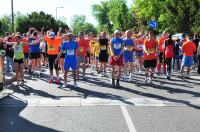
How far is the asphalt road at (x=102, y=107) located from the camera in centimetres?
793

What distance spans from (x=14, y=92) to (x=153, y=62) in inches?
196

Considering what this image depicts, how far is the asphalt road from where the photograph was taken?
7926mm

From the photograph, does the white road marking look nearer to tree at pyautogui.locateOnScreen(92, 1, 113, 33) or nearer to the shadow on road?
the shadow on road

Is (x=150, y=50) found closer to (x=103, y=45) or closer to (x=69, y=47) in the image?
(x=69, y=47)

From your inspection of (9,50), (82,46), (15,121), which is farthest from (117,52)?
A: (9,50)

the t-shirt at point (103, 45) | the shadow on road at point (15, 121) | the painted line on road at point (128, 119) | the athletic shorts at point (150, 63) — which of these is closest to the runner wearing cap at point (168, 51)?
the athletic shorts at point (150, 63)

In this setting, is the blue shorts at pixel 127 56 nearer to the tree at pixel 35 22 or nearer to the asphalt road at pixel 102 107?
the asphalt road at pixel 102 107

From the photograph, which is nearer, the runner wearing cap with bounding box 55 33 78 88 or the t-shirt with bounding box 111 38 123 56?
the runner wearing cap with bounding box 55 33 78 88

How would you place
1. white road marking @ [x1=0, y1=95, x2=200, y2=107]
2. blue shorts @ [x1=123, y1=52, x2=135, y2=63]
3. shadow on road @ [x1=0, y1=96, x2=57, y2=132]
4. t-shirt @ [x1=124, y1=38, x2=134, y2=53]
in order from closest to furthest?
shadow on road @ [x1=0, y1=96, x2=57, y2=132] < white road marking @ [x1=0, y1=95, x2=200, y2=107] < t-shirt @ [x1=124, y1=38, x2=134, y2=53] < blue shorts @ [x1=123, y1=52, x2=135, y2=63]

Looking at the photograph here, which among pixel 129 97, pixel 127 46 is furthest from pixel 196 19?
pixel 129 97

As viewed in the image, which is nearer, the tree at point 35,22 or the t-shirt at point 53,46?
the t-shirt at point 53,46

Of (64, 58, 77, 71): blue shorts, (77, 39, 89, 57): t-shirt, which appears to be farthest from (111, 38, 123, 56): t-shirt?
(77, 39, 89, 57): t-shirt

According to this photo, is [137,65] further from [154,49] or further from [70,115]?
[70,115]

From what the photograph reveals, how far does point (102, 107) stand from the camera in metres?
9.88
